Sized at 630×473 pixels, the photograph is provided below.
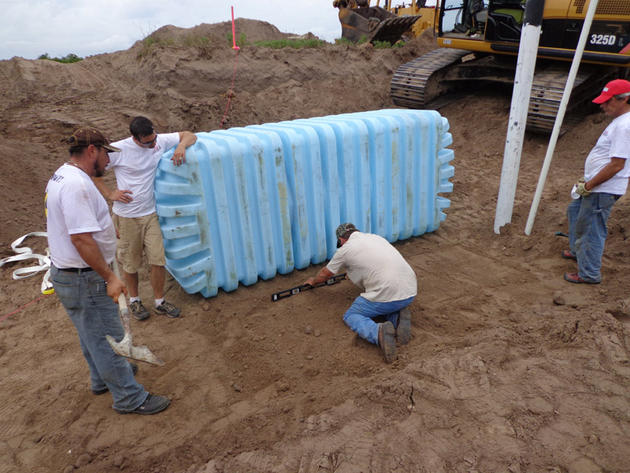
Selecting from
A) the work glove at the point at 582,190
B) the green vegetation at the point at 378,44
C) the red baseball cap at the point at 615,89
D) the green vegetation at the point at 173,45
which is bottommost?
the work glove at the point at 582,190

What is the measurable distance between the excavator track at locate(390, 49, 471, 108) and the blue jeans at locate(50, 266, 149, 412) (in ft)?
29.1

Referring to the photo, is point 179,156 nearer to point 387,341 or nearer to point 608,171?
point 387,341

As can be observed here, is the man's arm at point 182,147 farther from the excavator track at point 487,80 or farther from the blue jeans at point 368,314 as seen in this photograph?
the excavator track at point 487,80

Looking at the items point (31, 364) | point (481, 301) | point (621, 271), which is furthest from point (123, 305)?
point (621, 271)

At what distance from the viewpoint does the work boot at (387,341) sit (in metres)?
3.53

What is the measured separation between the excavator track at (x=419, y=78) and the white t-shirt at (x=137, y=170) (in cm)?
749

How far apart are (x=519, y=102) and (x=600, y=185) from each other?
1.48m

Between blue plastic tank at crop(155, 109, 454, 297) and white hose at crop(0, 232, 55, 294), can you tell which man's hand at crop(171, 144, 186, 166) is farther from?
white hose at crop(0, 232, 55, 294)

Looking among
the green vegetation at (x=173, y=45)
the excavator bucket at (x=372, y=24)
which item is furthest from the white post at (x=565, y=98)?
the excavator bucket at (x=372, y=24)

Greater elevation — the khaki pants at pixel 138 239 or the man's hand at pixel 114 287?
the man's hand at pixel 114 287

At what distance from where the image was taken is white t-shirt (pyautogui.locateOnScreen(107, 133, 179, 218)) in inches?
151

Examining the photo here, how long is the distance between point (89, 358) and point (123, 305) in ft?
2.25

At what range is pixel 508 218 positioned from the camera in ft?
19.2

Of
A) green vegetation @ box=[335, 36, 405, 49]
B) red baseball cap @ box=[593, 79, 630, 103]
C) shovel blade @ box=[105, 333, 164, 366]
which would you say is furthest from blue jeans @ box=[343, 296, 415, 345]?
green vegetation @ box=[335, 36, 405, 49]
